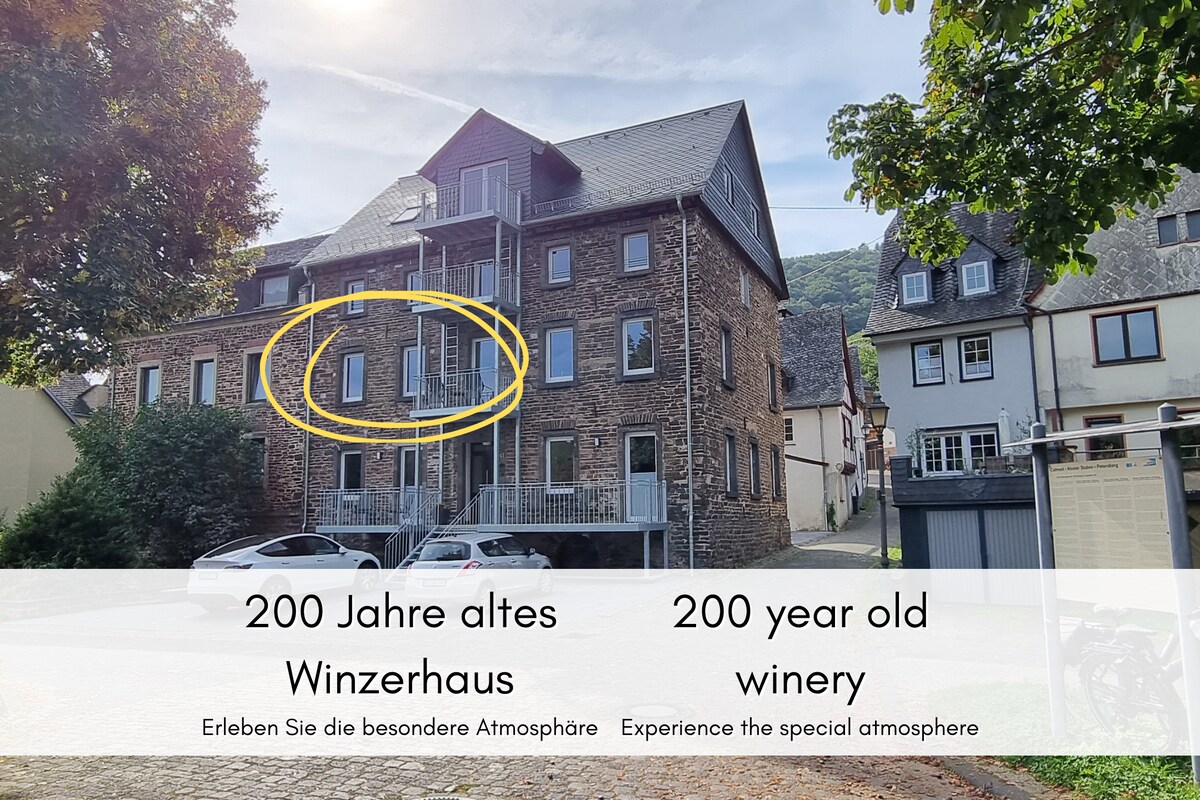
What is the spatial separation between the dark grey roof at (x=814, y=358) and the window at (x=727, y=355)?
11422mm

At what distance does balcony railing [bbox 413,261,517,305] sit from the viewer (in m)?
22.2

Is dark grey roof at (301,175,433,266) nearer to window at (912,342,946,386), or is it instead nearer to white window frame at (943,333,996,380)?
window at (912,342,946,386)

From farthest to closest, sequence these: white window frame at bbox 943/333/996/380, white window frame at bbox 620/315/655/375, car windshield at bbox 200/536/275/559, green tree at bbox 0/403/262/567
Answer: green tree at bbox 0/403/262/567 < white window frame at bbox 943/333/996/380 < white window frame at bbox 620/315/655/375 < car windshield at bbox 200/536/275/559

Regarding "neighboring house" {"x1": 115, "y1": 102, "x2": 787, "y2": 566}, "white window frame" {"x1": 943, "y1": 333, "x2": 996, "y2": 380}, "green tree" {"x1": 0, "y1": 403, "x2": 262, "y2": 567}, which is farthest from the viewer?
"green tree" {"x1": 0, "y1": 403, "x2": 262, "y2": 567}

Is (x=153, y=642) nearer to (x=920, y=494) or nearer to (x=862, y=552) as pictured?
(x=920, y=494)

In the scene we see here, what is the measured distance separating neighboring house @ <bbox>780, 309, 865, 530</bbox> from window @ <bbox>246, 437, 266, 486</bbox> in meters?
17.9

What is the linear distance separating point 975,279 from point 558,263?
1117cm

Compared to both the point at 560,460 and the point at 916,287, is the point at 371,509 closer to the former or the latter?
the point at 560,460

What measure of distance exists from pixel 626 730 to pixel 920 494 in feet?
29.0

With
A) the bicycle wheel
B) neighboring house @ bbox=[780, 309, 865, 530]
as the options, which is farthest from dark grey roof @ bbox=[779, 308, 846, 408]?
the bicycle wheel

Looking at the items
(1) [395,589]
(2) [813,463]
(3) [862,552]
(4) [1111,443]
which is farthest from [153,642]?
(2) [813,463]

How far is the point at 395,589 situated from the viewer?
687 inches
